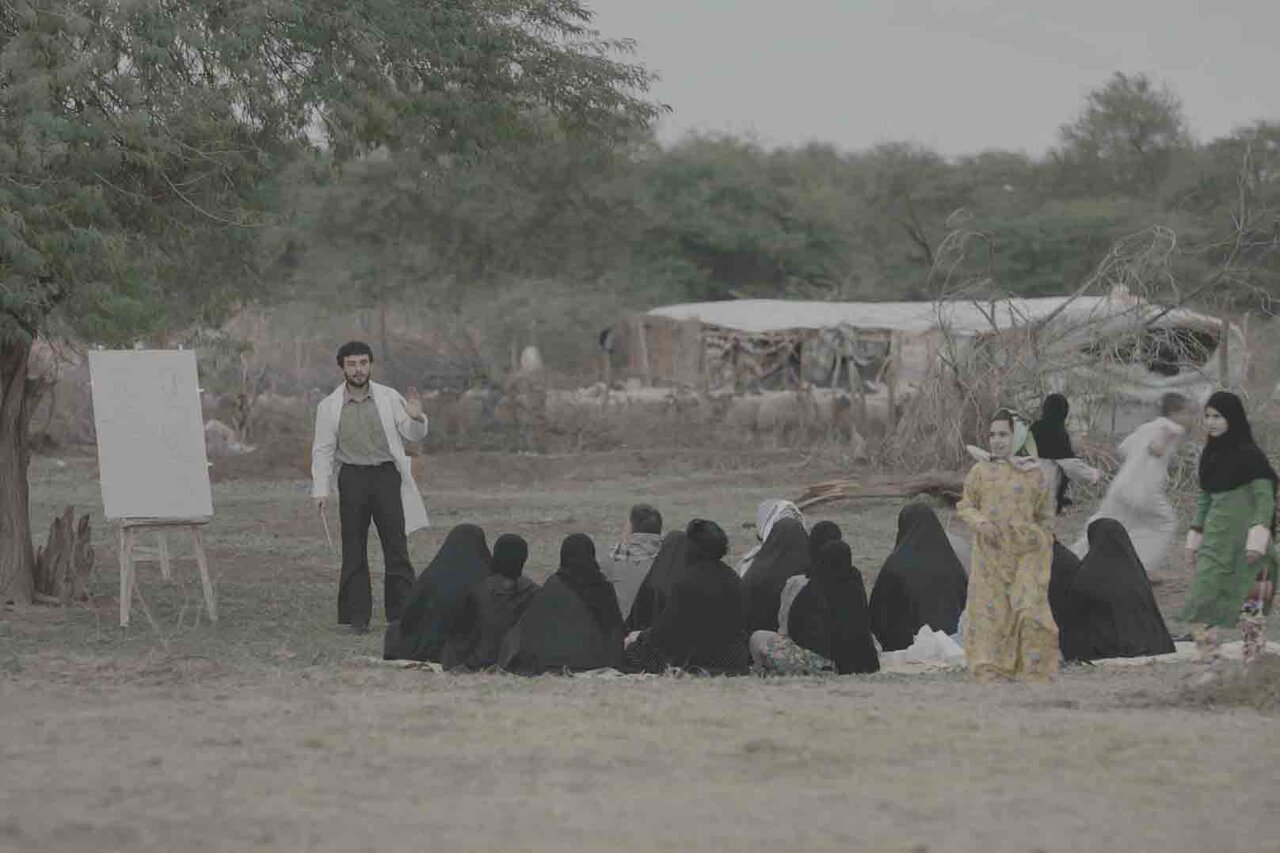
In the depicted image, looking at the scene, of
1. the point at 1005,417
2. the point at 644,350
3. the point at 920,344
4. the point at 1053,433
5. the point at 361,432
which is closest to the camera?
the point at 1005,417

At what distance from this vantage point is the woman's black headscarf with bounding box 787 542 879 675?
10148mm

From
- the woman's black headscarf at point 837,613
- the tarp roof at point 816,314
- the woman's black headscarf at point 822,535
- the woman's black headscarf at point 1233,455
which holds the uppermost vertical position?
the tarp roof at point 816,314

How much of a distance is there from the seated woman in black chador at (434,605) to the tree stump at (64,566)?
3055mm

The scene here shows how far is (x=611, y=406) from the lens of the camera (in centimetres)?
2956

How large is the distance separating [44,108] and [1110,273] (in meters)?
12.8

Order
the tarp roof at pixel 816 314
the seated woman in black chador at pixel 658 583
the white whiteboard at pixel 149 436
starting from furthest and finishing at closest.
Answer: the tarp roof at pixel 816 314
the white whiteboard at pixel 149 436
the seated woman in black chador at pixel 658 583

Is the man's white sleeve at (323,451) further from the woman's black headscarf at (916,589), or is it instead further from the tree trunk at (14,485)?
the woman's black headscarf at (916,589)

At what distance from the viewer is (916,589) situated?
1115cm

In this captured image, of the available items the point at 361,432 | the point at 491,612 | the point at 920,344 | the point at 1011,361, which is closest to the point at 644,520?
the point at 361,432

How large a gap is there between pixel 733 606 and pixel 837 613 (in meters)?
0.48

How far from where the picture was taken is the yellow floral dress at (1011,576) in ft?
32.2

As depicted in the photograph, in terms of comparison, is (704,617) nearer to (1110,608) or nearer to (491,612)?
(491,612)

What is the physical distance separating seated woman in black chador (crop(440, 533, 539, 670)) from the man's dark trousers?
1547 mm

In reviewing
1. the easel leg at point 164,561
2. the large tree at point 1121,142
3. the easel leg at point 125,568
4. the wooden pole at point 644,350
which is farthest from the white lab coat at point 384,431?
the large tree at point 1121,142
